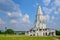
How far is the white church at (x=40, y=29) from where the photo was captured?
4889 inches

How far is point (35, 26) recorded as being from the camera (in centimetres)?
12788

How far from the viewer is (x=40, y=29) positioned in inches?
5012

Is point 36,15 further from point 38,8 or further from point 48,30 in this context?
point 48,30

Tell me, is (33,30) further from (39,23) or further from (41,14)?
(41,14)

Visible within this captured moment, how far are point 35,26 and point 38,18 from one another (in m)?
6.94

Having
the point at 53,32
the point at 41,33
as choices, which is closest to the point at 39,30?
the point at 41,33

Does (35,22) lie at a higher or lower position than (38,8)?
lower

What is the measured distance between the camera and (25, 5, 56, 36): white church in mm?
124188

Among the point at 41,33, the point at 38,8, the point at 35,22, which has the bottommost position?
the point at 41,33

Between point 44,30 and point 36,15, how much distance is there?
557 inches

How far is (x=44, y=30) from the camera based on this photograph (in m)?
126


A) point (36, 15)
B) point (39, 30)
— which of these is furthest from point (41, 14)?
point (39, 30)

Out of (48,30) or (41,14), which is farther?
(41,14)

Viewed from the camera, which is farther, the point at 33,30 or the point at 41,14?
the point at 41,14
